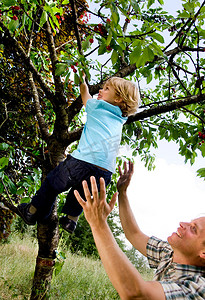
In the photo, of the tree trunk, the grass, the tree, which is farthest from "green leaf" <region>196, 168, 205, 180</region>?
the grass

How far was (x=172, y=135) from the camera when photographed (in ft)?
8.66

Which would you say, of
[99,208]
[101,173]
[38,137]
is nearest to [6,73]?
[38,137]

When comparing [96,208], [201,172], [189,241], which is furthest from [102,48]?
[201,172]

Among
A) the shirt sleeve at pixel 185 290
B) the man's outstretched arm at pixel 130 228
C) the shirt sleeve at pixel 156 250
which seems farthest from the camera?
the man's outstretched arm at pixel 130 228

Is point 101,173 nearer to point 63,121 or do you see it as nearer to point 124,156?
point 63,121

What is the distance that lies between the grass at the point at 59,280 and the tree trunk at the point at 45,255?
0.97 m

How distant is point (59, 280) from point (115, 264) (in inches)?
148

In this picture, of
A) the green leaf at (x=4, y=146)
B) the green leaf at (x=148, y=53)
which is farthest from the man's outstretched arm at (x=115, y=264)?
the green leaf at (x=4, y=146)

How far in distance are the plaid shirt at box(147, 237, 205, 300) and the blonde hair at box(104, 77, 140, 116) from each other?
918mm

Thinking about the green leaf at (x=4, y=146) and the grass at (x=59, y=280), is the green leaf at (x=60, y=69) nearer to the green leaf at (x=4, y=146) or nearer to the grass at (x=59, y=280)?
the green leaf at (x=4, y=146)

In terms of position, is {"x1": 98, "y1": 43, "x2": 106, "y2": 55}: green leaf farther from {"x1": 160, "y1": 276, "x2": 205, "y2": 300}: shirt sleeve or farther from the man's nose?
{"x1": 160, "y1": 276, "x2": 205, "y2": 300}: shirt sleeve

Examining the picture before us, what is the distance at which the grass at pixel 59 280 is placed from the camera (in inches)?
133

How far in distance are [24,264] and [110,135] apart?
371 cm

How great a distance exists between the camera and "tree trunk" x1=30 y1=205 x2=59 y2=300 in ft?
6.70
